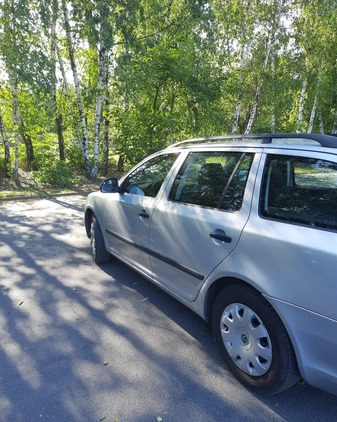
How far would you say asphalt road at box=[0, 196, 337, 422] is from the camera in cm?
190

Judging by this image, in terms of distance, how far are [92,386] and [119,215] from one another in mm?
1804

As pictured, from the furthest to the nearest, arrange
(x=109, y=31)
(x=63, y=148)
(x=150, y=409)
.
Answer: (x=63, y=148), (x=109, y=31), (x=150, y=409)

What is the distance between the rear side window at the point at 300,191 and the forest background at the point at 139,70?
7.88m

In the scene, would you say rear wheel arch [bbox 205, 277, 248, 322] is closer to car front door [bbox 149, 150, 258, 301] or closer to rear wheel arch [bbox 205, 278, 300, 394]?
rear wheel arch [bbox 205, 278, 300, 394]

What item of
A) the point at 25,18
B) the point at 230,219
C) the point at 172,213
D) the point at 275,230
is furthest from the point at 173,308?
the point at 25,18

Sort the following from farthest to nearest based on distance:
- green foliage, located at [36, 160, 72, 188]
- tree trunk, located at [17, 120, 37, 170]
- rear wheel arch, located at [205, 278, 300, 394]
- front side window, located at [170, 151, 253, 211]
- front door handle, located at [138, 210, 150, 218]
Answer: tree trunk, located at [17, 120, 37, 170] → green foliage, located at [36, 160, 72, 188] → front door handle, located at [138, 210, 150, 218] → front side window, located at [170, 151, 253, 211] → rear wheel arch, located at [205, 278, 300, 394]

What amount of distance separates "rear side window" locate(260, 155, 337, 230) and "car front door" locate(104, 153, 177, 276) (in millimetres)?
1189

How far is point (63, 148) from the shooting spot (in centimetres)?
1327

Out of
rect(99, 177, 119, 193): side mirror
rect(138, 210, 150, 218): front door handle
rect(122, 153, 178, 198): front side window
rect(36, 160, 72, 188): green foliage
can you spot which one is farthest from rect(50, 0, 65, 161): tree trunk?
rect(138, 210, 150, 218): front door handle

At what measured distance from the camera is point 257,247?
6.09ft

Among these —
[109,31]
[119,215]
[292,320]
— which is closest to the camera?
[292,320]

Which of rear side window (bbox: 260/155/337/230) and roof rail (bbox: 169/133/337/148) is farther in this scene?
roof rail (bbox: 169/133/337/148)

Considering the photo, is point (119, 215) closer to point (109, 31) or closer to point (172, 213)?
point (172, 213)

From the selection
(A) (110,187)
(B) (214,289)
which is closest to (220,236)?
(B) (214,289)
